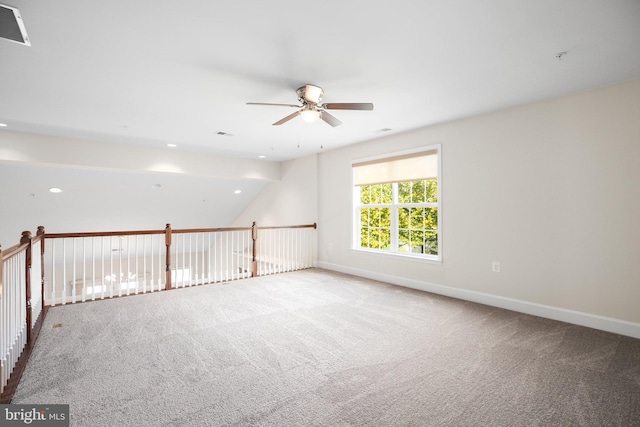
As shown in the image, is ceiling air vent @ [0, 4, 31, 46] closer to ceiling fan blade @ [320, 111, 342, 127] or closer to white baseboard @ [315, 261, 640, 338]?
ceiling fan blade @ [320, 111, 342, 127]

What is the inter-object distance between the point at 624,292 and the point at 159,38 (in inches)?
184

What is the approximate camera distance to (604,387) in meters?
2.09

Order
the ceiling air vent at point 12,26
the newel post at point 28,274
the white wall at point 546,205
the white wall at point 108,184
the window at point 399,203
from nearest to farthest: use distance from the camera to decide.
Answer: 1. the ceiling air vent at point 12,26
2. the newel post at point 28,274
3. the white wall at point 546,205
4. the window at point 399,203
5. the white wall at point 108,184

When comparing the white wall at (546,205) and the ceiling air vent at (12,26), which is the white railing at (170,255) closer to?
the white wall at (546,205)

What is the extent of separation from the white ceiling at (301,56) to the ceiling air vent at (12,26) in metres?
0.05

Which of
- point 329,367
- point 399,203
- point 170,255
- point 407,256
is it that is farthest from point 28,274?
point 399,203

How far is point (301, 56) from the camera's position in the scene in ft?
8.00

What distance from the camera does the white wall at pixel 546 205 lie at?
116 inches

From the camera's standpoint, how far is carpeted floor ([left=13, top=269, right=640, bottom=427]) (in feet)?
6.05

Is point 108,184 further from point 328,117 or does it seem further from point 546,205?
point 546,205

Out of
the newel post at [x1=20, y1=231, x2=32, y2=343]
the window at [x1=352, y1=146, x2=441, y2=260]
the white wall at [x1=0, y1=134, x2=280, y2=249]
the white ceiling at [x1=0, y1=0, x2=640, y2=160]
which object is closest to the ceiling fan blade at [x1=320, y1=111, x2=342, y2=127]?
the white ceiling at [x1=0, y1=0, x2=640, y2=160]

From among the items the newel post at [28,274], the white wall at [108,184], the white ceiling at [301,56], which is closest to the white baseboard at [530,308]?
the white ceiling at [301,56]

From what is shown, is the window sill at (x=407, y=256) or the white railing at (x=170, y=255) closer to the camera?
the window sill at (x=407, y=256)

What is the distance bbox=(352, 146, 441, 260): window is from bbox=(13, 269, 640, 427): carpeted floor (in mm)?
1301
